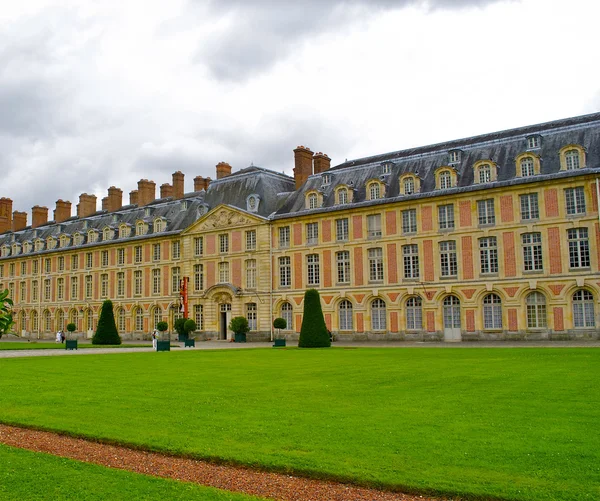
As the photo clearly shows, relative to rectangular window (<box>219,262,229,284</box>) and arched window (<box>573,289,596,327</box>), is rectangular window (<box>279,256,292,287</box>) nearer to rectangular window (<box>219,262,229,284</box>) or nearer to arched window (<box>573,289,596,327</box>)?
rectangular window (<box>219,262,229,284</box>)

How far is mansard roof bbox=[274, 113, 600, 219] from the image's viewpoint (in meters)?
33.2

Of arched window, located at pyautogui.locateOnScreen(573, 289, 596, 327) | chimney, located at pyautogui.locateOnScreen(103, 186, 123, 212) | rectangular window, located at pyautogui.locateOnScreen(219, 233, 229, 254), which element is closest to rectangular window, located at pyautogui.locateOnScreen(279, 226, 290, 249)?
rectangular window, located at pyautogui.locateOnScreen(219, 233, 229, 254)

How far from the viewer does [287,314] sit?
41.9 m

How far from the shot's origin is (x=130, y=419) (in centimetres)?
937

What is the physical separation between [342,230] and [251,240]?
7028 mm

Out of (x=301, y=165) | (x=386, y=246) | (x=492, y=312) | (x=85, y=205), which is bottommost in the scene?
(x=492, y=312)

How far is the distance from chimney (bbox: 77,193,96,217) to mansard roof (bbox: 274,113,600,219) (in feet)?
88.6

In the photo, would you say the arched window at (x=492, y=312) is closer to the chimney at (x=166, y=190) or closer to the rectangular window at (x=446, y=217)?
the rectangular window at (x=446, y=217)

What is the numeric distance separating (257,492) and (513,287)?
97.3 ft

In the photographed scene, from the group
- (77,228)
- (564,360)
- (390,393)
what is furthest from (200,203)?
(390,393)

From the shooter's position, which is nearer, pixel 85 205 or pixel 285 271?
pixel 285 271

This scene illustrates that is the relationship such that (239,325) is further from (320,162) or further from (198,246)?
(320,162)

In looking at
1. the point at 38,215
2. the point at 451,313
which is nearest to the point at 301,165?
the point at 451,313

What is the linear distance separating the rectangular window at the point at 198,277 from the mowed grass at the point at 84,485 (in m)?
39.1
